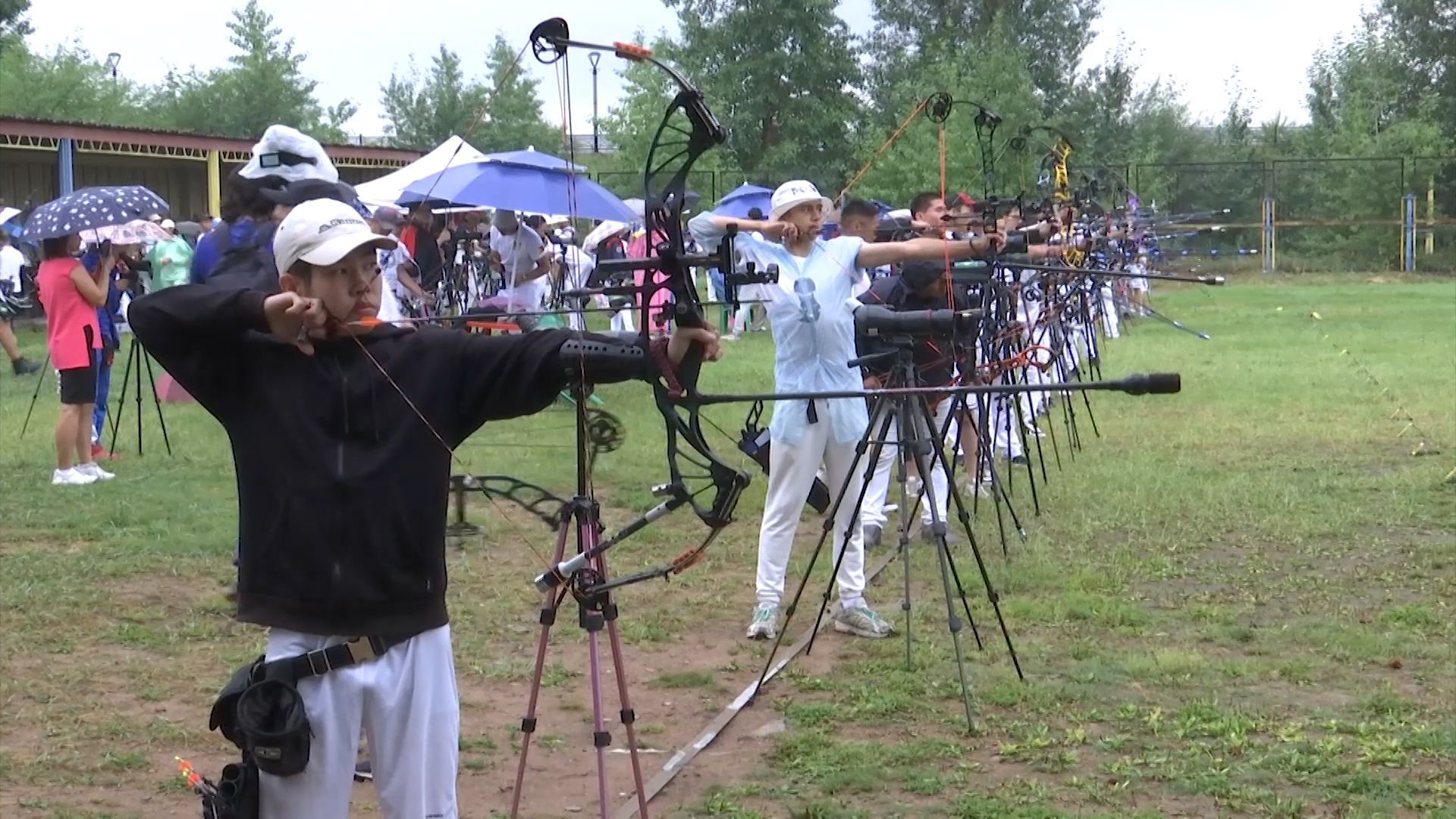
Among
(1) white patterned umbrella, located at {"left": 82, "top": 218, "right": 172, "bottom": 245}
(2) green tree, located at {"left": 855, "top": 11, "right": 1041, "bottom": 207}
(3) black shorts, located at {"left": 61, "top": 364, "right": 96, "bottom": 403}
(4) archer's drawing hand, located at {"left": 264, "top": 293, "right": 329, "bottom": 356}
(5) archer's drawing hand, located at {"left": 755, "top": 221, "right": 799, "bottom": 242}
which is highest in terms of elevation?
(2) green tree, located at {"left": 855, "top": 11, "right": 1041, "bottom": 207}

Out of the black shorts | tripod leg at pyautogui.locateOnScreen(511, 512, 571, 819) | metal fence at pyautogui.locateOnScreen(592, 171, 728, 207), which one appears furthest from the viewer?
metal fence at pyautogui.locateOnScreen(592, 171, 728, 207)

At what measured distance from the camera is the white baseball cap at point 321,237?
9.89 ft

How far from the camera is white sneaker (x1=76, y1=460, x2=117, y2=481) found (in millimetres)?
10320

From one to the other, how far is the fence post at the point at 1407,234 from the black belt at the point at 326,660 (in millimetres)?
36916

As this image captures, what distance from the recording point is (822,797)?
4836 millimetres

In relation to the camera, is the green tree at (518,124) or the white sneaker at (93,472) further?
the green tree at (518,124)

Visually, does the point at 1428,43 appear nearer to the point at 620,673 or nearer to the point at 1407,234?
the point at 1407,234

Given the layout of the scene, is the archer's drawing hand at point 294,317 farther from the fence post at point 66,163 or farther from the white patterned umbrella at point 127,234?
the fence post at point 66,163

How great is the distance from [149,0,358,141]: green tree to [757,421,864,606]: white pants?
49.1 metres

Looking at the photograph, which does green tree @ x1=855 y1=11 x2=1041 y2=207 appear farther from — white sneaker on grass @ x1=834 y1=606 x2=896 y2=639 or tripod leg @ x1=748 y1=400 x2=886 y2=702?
tripod leg @ x1=748 y1=400 x2=886 y2=702

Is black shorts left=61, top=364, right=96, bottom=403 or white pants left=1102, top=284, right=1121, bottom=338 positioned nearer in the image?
black shorts left=61, top=364, right=96, bottom=403

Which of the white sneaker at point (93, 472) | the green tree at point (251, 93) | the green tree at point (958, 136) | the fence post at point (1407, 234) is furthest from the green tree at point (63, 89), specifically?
the white sneaker at point (93, 472)

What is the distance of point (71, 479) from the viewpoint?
33.5 feet

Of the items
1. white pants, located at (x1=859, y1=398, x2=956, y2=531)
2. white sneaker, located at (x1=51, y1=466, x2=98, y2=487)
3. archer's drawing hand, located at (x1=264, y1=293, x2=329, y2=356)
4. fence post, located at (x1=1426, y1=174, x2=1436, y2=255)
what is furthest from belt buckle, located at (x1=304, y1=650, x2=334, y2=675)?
fence post, located at (x1=1426, y1=174, x2=1436, y2=255)
